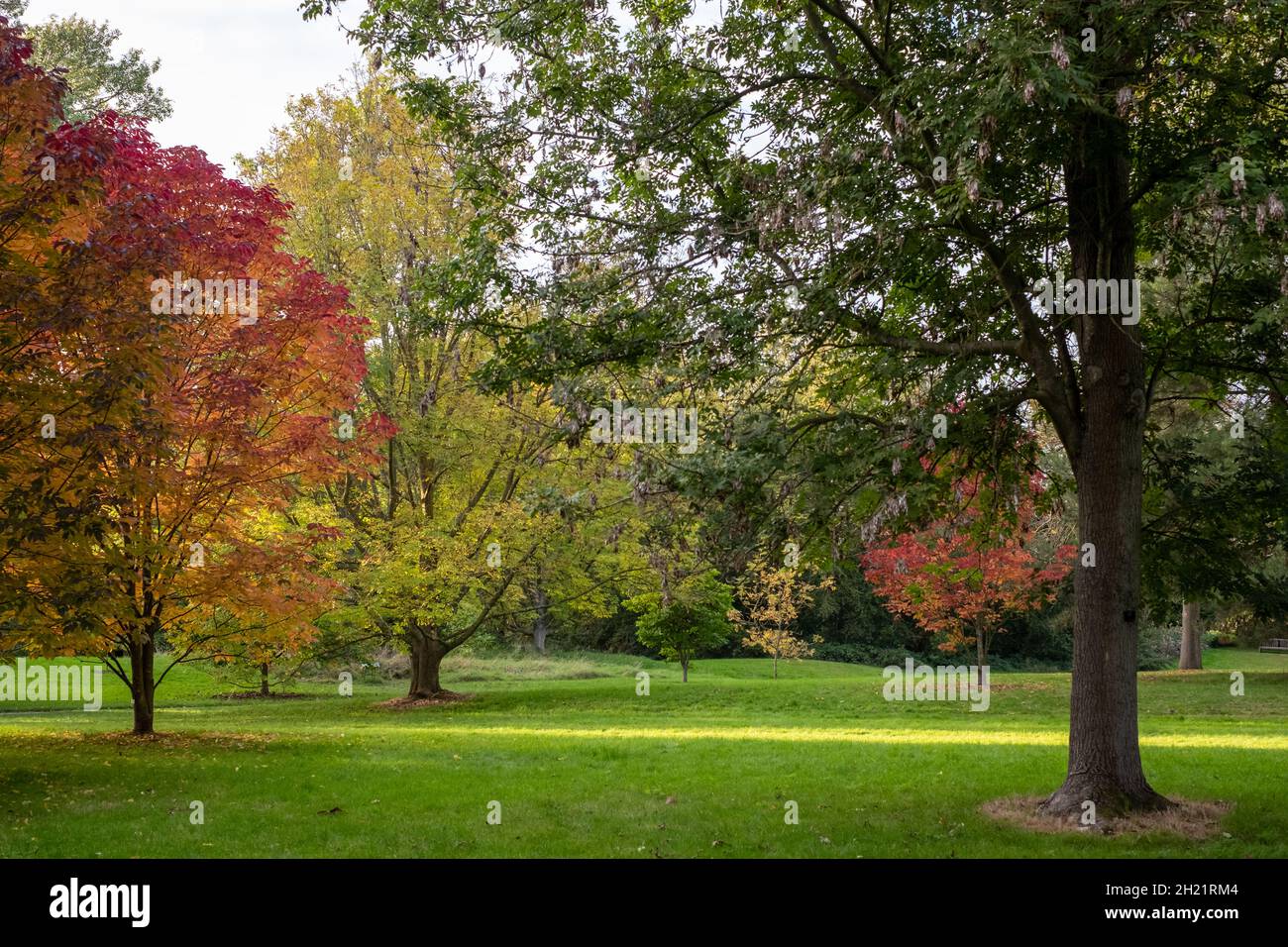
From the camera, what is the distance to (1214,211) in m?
6.93

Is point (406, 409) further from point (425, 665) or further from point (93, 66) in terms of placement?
point (93, 66)

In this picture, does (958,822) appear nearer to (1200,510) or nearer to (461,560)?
(1200,510)

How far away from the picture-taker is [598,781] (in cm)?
1136

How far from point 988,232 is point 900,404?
6.16 ft

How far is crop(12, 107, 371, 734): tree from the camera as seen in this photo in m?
9.97

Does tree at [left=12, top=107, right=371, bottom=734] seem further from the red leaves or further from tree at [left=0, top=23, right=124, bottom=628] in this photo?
the red leaves

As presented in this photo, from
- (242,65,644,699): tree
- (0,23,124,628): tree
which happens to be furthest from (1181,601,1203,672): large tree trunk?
(0,23,124,628): tree

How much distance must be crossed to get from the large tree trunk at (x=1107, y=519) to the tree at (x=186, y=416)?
9.21 m

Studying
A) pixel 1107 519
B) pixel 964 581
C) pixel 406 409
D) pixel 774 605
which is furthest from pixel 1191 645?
pixel 1107 519

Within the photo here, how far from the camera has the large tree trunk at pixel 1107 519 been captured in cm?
923

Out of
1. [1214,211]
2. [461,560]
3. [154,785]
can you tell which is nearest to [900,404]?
[1214,211]

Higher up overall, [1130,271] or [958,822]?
[1130,271]

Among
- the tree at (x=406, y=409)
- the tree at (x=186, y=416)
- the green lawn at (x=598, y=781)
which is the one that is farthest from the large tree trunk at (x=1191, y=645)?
the tree at (x=186, y=416)

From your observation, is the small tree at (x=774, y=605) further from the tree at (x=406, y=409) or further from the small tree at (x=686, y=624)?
the tree at (x=406, y=409)
